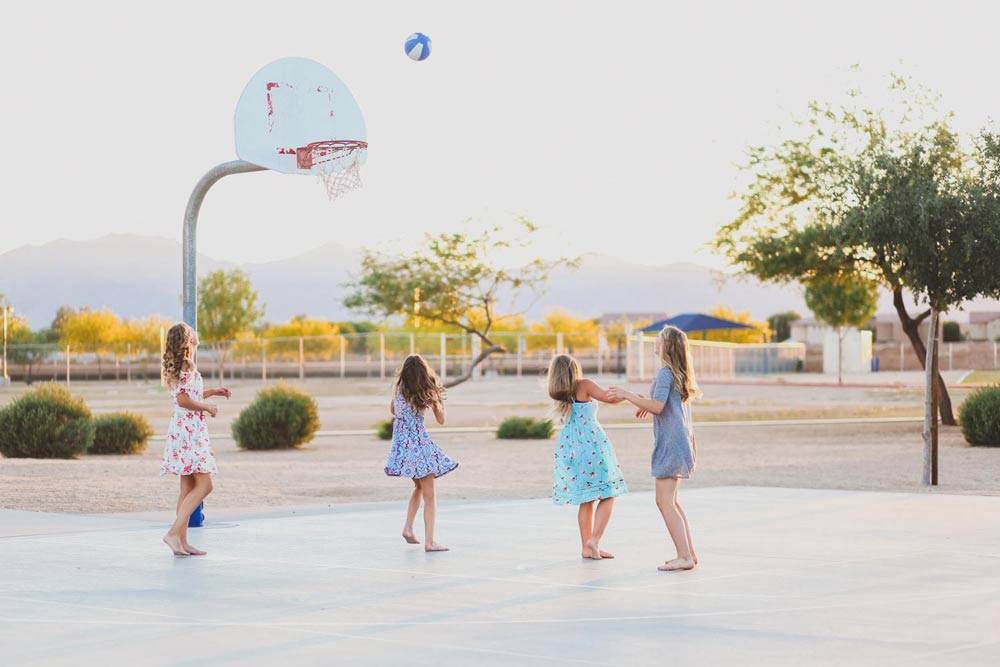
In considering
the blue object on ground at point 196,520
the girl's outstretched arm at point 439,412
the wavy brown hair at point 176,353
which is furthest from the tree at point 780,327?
the wavy brown hair at point 176,353

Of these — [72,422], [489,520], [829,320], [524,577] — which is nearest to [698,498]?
[489,520]

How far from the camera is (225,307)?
9575cm

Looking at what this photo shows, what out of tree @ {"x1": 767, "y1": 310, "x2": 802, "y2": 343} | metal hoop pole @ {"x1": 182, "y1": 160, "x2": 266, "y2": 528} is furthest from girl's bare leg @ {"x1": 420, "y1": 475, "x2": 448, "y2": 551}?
tree @ {"x1": 767, "y1": 310, "x2": 802, "y2": 343}

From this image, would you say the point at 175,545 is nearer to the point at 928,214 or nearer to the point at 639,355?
the point at 928,214

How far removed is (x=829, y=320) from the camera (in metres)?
59.5

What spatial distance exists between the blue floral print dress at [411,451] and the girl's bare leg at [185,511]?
1.36 meters

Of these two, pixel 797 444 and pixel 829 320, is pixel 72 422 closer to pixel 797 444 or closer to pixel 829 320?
pixel 797 444

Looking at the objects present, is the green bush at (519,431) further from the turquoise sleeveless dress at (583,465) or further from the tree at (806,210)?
the turquoise sleeveless dress at (583,465)

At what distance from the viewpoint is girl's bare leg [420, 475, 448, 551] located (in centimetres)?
1048

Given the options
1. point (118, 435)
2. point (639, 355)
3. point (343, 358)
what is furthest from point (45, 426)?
point (343, 358)

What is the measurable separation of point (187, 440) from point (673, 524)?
356 centimetres

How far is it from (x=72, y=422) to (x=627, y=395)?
15.1m

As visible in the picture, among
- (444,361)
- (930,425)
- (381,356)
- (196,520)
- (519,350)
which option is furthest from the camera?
(381,356)

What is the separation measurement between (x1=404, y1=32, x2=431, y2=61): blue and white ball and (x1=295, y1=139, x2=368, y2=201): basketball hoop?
1262 millimetres
